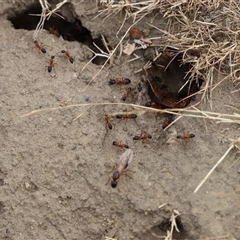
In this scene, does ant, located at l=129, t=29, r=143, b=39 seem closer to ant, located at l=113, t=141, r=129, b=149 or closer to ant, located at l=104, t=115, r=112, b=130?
ant, located at l=104, t=115, r=112, b=130

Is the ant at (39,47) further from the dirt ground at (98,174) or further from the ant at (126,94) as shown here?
the ant at (126,94)

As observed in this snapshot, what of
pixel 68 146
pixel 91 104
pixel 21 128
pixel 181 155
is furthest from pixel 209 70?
pixel 21 128

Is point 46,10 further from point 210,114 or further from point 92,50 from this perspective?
point 210,114

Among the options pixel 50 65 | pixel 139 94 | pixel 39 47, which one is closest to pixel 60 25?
pixel 39 47

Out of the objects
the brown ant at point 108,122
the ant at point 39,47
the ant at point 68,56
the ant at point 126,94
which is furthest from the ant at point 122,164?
the ant at point 39,47

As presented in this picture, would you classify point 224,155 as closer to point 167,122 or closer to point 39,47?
point 167,122
